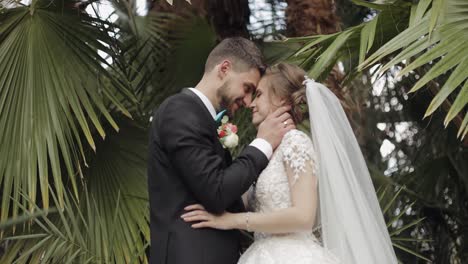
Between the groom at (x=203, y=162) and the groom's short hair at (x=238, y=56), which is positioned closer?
the groom at (x=203, y=162)

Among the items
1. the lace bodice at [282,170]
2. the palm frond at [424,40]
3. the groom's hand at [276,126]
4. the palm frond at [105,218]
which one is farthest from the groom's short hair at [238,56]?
the palm frond at [105,218]

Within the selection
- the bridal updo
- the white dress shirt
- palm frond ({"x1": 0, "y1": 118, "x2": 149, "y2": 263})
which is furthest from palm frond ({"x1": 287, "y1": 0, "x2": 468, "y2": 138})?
palm frond ({"x1": 0, "y1": 118, "x2": 149, "y2": 263})

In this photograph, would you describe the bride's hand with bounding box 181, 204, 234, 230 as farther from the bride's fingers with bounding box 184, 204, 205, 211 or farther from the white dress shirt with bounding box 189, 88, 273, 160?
the white dress shirt with bounding box 189, 88, 273, 160

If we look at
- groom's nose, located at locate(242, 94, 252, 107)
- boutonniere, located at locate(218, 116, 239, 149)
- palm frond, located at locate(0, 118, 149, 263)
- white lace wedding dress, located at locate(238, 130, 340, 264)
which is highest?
groom's nose, located at locate(242, 94, 252, 107)

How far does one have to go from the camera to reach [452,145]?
20.5 feet

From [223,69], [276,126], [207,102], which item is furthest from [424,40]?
[207,102]

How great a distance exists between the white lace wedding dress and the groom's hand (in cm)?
3

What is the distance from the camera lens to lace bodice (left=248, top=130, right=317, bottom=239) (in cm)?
310

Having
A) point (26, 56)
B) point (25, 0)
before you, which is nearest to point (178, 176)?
point (26, 56)

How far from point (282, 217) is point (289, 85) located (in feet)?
1.93

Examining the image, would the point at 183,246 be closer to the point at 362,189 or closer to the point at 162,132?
the point at 162,132

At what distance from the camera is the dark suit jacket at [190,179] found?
2.87 meters

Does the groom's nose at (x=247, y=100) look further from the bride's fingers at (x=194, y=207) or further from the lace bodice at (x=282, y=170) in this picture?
the bride's fingers at (x=194, y=207)

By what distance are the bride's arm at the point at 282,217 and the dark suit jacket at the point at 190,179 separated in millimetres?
45
